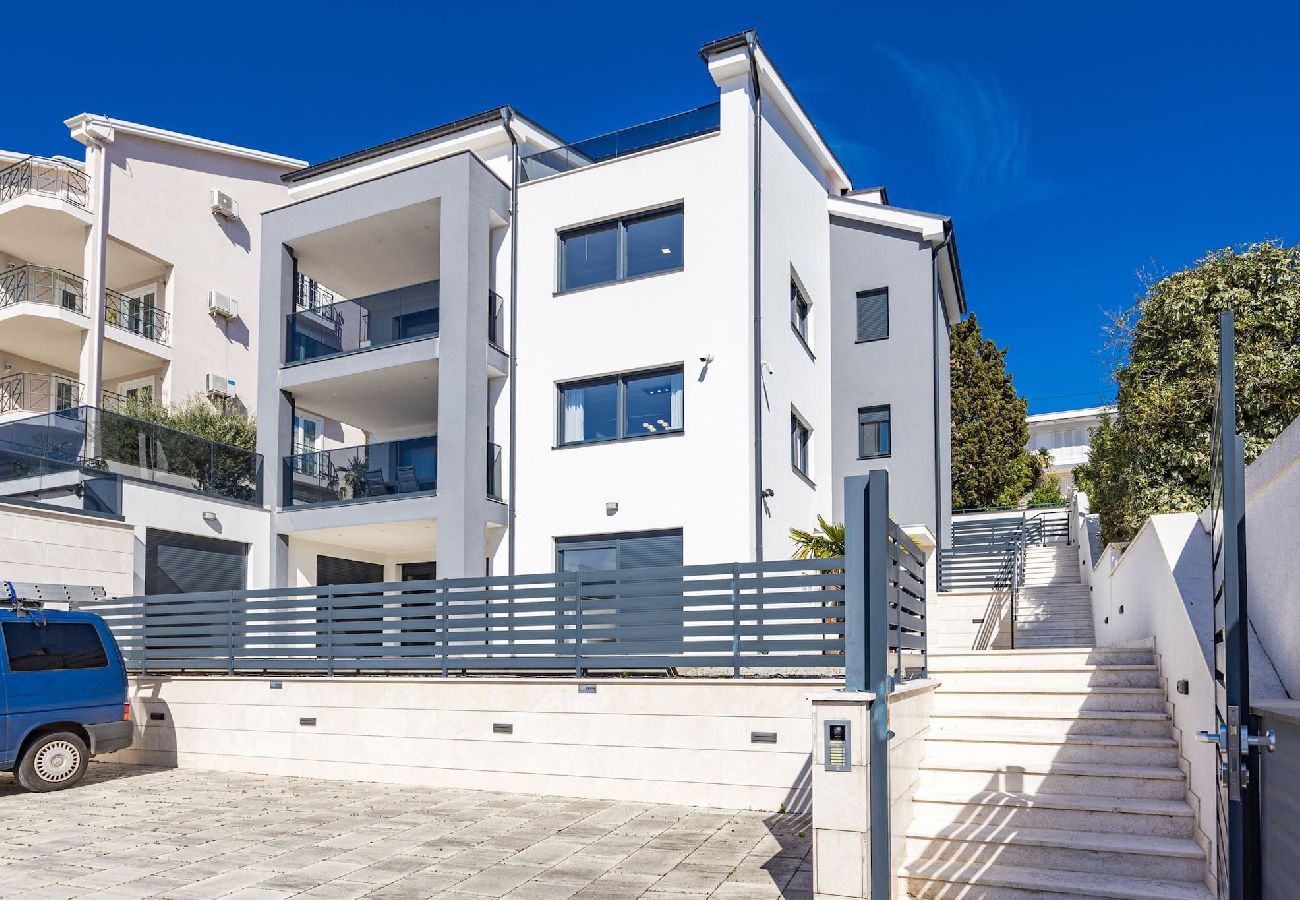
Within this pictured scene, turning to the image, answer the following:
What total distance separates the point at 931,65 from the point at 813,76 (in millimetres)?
3709

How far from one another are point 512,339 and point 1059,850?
12017mm

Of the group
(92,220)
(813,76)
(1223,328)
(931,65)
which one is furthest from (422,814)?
(92,220)

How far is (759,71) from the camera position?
15.6 metres

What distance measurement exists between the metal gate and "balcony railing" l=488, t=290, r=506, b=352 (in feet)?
42.1

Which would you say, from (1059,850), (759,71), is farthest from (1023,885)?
(759,71)

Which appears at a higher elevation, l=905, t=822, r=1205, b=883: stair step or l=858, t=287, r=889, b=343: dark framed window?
l=858, t=287, r=889, b=343: dark framed window

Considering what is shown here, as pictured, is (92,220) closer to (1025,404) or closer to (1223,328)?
(1223,328)

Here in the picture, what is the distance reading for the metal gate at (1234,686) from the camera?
421 centimetres

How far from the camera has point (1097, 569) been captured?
16.8 m

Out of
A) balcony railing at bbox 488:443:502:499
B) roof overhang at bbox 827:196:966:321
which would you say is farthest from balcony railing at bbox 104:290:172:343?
roof overhang at bbox 827:196:966:321

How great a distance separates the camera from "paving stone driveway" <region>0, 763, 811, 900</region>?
6734 mm

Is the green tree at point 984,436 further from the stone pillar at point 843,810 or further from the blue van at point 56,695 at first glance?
the stone pillar at point 843,810

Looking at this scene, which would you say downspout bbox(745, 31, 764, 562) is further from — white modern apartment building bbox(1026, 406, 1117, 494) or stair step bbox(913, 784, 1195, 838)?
white modern apartment building bbox(1026, 406, 1117, 494)

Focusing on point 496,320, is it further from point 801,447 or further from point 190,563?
point 190,563
